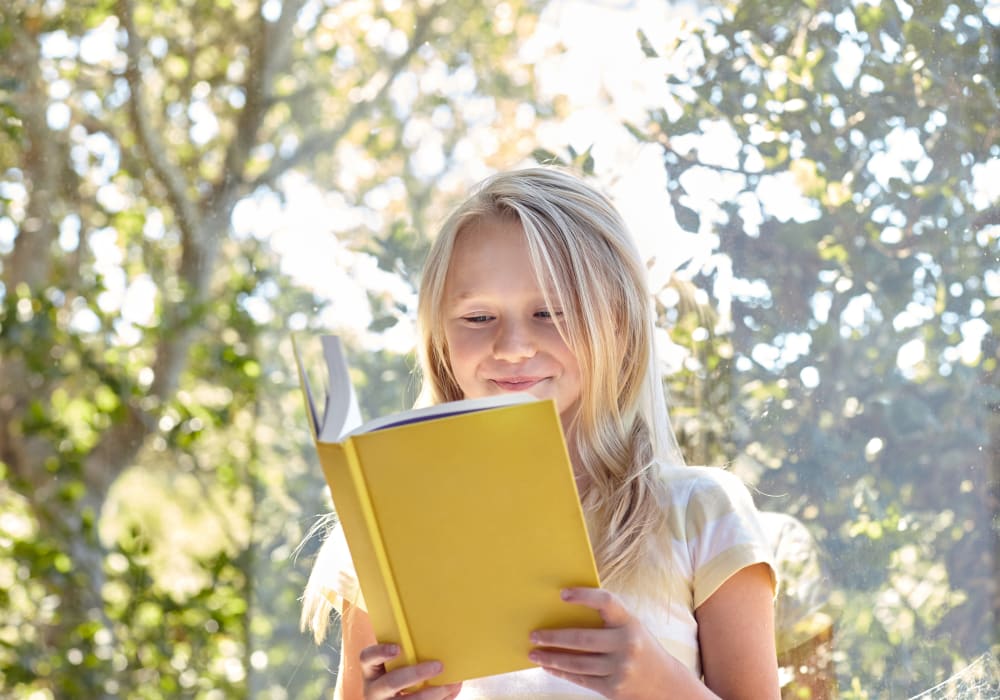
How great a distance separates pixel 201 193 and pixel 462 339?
1.07 m

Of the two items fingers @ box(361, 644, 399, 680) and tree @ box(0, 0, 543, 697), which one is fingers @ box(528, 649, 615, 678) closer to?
fingers @ box(361, 644, 399, 680)

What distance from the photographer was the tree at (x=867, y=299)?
1610 millimetres

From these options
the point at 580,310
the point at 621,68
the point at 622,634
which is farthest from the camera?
the point at 621,68

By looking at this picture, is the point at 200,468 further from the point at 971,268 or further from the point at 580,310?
the point at 971,268

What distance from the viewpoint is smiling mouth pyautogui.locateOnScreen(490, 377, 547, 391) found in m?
1.43

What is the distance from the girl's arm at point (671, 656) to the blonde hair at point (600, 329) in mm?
126

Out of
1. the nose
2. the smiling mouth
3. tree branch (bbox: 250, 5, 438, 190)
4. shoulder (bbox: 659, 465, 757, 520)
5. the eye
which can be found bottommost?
shoulder (bbox: 659, 465, 757, 520)

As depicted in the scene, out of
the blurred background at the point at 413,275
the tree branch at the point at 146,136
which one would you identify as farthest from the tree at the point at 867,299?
the tree branch at the point at 146,136

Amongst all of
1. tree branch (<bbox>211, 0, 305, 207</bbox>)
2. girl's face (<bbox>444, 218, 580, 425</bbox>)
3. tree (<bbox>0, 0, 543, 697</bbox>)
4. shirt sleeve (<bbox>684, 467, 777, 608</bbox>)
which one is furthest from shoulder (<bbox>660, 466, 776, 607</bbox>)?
tree branch (<bbox>211, 0, 305, 207</bbox>)

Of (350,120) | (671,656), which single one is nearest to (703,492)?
(671,656)

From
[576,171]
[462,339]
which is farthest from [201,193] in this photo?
[462,339]

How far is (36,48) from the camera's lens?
91.3 inches

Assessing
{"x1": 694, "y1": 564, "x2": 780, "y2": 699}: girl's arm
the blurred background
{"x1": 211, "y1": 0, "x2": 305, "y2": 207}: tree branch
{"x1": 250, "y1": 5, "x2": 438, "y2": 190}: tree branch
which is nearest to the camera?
{"x1": 694, "y1": 564, "x2": 780, "y2": 699}: girl's arm

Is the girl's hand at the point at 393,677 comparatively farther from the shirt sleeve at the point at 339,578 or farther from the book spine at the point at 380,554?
the shirt sleeve at the point at 339,578
